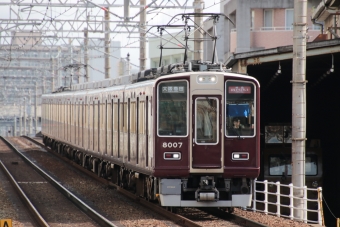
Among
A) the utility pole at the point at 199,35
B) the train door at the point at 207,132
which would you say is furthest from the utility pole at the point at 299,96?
the utility pole at the point at 199,35

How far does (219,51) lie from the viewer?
4788 centimetres

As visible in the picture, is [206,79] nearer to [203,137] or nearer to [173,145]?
[203,137]

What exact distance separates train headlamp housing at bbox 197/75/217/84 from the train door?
0.78 ft

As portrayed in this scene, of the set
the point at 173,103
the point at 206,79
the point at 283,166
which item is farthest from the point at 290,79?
the point at 173,103

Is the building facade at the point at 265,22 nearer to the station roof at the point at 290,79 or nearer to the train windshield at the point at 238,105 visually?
the station roof at the point at 290,79

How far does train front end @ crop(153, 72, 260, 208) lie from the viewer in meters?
13.9

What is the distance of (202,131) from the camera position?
45.9ft

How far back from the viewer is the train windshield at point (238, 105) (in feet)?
45.8

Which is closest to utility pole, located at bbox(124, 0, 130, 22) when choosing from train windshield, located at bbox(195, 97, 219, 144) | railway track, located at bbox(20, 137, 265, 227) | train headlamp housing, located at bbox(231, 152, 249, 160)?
railway track, located at bbox(20, 137, 265, 227)

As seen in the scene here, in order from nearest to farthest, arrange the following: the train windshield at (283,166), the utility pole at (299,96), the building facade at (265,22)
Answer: the utility pole at (299,96) < the train windshield at (283,166) < the building facade at (265,22)

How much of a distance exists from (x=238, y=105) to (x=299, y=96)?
1.07 m

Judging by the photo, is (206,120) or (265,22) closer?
(206,120)

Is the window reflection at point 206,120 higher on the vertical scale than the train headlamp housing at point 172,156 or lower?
higher

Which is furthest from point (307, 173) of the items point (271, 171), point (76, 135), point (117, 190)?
point (117, 190)
